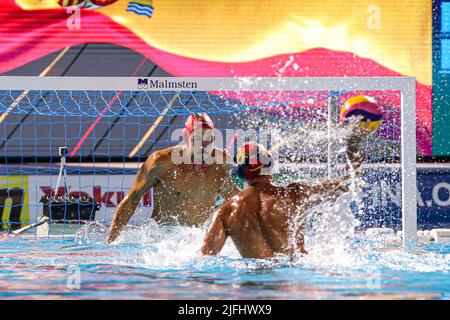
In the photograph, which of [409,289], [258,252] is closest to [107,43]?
[258,252]

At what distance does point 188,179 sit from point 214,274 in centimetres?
212

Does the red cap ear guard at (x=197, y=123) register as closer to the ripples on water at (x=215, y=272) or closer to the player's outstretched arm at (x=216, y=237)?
the ripples on water at (x=215, y=272)

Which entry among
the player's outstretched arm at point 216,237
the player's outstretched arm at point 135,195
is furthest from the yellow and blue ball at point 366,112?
the player's outstretched arm at point 135,195

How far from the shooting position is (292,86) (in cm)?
697

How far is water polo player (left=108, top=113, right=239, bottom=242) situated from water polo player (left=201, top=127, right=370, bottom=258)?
169 cm

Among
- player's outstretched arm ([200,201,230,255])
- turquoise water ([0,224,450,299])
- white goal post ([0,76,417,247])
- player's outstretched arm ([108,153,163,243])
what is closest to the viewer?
turquoise water ([0,224,450,299])

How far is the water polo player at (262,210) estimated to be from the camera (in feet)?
15.1

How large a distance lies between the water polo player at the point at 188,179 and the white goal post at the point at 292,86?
27.1 inches

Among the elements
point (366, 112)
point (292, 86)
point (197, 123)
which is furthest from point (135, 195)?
point (366, 112)

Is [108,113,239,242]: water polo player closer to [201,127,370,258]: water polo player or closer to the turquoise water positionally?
the turquoise water

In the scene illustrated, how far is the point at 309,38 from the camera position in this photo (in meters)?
13.2

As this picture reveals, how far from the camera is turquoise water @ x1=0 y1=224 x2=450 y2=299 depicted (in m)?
3.93

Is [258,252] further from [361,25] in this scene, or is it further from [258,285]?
[361,25]

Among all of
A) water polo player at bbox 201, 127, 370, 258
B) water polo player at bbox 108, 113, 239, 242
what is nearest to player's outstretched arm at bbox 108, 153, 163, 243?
water polo player at bbox 108, 113, 239, 242
